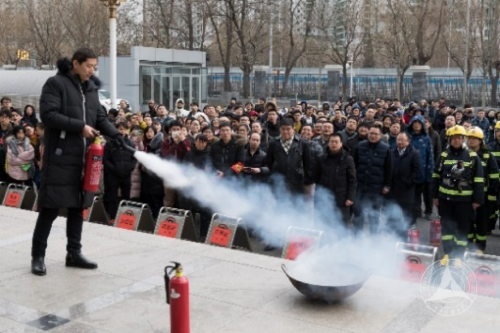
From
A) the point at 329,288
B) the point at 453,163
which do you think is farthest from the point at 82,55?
the point at 453,163

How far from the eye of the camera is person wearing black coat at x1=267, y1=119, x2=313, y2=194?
9609 mm

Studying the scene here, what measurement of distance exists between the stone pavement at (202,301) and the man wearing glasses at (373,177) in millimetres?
2772

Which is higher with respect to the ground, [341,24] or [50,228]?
[341,24]

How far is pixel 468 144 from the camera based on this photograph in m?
9.22

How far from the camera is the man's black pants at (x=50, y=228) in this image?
21.5 ft

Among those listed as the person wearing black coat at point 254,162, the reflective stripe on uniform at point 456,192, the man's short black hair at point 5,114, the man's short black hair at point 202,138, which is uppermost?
the man's short black hair at point 5,114

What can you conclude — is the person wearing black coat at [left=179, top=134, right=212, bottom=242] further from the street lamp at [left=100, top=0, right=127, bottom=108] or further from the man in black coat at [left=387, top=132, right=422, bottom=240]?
the street lamp at [left=100, top=0, right=127, bottom=108]

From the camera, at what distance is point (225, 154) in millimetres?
9984

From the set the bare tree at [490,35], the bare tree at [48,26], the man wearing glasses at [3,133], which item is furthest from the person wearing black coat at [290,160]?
the bare tree at [48,26]

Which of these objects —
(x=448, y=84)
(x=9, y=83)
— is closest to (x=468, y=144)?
(x=9, y=83)

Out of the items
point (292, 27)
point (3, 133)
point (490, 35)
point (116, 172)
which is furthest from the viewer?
point (292, 27)

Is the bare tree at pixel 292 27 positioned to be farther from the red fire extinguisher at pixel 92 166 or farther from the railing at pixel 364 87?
the red fire extinguisher at pixel 92 166

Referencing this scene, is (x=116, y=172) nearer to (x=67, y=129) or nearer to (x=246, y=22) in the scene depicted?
(x=67, y=129)

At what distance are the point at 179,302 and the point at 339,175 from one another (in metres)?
4.78
